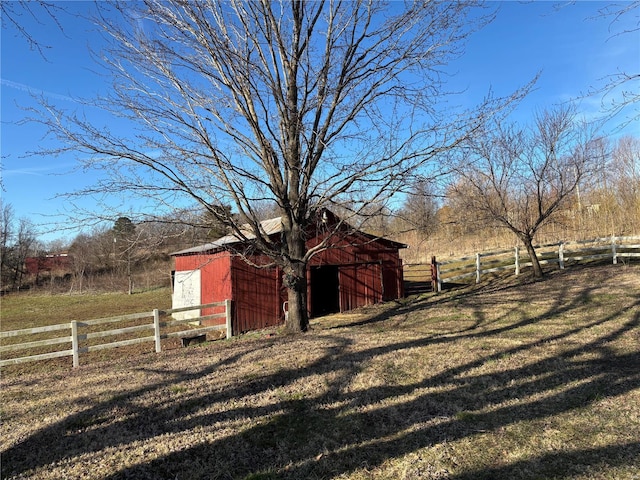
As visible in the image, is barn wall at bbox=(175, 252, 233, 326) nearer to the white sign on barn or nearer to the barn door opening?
the white sign on barn

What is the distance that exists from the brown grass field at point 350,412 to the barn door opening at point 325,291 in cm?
950

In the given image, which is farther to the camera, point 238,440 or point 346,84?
point 346,84

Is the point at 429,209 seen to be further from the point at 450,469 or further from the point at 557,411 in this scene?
the point at 450,469

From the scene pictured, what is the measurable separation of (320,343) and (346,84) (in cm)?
586

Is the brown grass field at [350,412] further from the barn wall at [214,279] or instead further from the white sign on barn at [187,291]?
the white sign on barn at [187,291]

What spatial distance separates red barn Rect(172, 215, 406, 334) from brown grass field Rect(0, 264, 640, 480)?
665 centimetres

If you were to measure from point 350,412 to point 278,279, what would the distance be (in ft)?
36.5

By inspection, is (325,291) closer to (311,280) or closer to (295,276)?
(311,280)

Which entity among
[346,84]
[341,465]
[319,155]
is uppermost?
[346,84]

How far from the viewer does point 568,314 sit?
9.62 meters

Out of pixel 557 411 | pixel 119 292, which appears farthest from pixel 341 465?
pixel 119 292

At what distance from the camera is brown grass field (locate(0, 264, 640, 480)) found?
3.31 m

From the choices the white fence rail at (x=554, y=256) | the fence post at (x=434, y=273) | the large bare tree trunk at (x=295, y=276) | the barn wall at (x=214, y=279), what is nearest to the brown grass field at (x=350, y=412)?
the large bare tree trunk at (x=295, y=276)

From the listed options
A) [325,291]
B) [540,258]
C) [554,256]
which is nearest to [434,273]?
[325,291]
